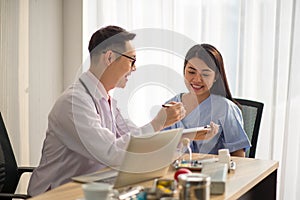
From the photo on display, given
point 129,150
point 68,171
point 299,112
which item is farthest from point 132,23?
point 129,150

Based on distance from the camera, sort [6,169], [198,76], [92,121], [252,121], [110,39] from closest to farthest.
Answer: [92,121] → [110,39] → [6,169] → [198,76] → [252,121]

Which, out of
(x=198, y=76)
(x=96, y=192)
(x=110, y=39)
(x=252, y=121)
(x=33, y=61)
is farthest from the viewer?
(x=33, y=61)

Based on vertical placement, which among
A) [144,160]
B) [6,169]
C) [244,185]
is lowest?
[6,169]

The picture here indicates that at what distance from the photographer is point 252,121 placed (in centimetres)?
282

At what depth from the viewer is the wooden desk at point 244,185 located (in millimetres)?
1671

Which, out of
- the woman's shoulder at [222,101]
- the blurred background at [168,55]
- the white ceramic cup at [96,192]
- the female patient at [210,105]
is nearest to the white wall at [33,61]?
the blurred background at [168,55]

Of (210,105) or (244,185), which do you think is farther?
(210,105)

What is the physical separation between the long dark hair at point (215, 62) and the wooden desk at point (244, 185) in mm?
584

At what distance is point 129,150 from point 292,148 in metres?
1.80

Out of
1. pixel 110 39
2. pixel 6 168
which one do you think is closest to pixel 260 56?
pixel 110 39

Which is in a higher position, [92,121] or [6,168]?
[92,121]

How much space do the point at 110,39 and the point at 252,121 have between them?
101 cm

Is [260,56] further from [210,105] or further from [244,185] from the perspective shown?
[244,185]

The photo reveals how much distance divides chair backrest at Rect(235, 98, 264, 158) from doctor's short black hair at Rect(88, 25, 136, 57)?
920mm
